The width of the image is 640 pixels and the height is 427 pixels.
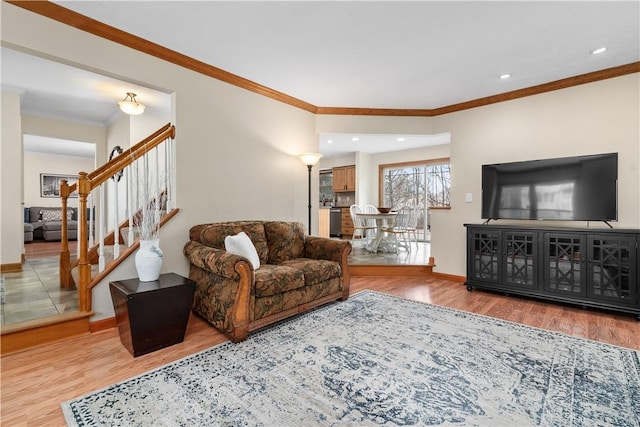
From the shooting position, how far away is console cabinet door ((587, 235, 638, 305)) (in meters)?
2.85

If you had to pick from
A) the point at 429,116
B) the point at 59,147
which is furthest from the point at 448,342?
the point at 59,147

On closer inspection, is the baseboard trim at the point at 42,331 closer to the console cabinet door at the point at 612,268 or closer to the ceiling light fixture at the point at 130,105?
the ceiling light fixture at the point at 130,105

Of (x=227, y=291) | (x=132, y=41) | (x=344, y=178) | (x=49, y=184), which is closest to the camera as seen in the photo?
(x=227, y=291)

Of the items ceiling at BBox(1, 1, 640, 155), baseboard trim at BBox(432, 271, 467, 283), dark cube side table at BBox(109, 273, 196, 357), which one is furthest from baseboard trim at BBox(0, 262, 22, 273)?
baseboard trim at BBox(432, 271, 467, 283)

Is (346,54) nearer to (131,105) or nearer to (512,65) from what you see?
(512,65)

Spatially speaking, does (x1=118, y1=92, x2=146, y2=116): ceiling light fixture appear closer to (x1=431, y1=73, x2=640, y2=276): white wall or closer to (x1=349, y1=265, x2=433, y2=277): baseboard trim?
(x1=349, y1=265, x2=433, y2=277): baseboard trim

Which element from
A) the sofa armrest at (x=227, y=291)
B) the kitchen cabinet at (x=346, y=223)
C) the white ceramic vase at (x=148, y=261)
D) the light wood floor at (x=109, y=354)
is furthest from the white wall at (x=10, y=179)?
the kitchen cabinet at (x=346, y=223)

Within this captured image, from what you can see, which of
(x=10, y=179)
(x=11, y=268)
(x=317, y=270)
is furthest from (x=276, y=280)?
(x=10, y=179)

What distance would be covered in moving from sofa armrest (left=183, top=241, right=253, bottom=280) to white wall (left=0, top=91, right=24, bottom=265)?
326cm

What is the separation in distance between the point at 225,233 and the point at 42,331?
1.53m

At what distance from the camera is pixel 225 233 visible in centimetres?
303

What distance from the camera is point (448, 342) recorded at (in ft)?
7.70

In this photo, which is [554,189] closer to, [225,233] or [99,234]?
[225,233]

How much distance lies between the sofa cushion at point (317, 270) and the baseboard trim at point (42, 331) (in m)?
1.76
